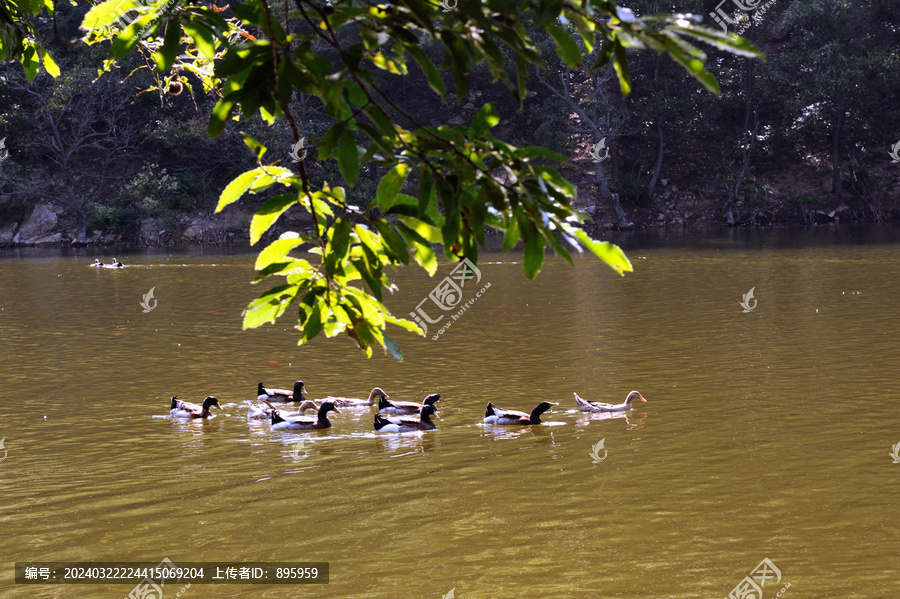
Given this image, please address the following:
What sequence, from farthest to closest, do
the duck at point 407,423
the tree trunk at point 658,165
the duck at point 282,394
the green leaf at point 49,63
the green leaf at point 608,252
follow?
the tree trunk at point 658,165 → the duck at point 282,394 → the duck at point 407,423 → the green leaf at point 49,63 → the green leaf at point 608,252

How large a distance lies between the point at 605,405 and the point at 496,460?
2355mm

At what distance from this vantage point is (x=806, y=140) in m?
50.7

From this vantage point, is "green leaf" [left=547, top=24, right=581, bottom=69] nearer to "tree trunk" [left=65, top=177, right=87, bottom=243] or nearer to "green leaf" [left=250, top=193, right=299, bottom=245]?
"green leaf" [left=250, top=193, right=299, bottom=245]

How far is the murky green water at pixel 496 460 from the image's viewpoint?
279 inches

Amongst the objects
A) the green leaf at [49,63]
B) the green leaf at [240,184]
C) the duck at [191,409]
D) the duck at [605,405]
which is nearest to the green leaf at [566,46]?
the green leaf at [240,184]

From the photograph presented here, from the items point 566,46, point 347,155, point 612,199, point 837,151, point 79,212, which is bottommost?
point 347,155

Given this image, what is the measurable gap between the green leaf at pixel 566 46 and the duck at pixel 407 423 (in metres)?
8.46

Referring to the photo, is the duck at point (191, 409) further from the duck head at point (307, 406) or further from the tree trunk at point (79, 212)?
the tree trunk at point (79, 212)

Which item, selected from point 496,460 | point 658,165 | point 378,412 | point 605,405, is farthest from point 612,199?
point 496,460

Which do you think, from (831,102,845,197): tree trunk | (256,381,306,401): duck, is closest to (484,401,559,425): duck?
(256,381,306,401): duck

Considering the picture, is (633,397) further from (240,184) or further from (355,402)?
(240,184)

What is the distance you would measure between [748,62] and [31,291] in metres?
36.5

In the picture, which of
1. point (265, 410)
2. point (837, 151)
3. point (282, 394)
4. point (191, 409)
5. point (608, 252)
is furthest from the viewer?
point (837, 151)

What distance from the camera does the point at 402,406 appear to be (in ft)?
38.4
